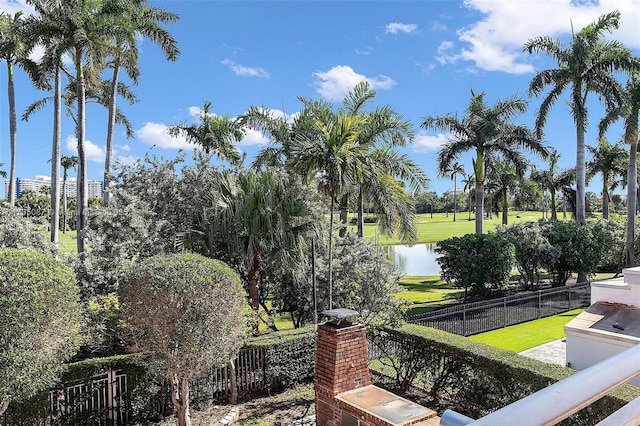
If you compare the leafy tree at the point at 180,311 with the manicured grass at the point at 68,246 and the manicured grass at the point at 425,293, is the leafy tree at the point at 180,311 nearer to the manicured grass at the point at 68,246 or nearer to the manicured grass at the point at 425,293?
the manicured grass at the point at 68,246

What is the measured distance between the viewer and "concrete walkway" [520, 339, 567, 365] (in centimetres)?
1046

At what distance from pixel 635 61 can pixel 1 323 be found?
79.9 feet

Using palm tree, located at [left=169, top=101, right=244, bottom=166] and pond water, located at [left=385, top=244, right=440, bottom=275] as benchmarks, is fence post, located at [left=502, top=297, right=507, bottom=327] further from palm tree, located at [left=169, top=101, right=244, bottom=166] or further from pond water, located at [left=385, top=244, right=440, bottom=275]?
palm tree, located at [left=169, top=101, right=244, bottom=166]

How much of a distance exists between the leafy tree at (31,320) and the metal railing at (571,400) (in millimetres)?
6008

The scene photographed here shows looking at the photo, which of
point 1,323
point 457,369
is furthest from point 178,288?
point 457,369

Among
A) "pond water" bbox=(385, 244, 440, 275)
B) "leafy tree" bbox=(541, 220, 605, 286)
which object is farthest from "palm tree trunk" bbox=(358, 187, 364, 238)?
"leafy tree" bbox=(541, 220, 605, 286)

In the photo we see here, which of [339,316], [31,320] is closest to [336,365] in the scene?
[339,316]

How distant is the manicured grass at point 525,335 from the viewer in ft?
39.2

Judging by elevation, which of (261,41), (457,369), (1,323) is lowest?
(457,369)

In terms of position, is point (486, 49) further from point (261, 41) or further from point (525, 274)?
point (525, 274)

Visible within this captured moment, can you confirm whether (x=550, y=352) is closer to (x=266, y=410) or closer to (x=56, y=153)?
(x=266, y=410)

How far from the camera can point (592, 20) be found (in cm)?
2039

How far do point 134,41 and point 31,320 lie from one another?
14.7 meters

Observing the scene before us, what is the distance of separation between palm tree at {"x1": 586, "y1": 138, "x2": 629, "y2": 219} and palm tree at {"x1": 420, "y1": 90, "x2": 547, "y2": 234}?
13.0 m
